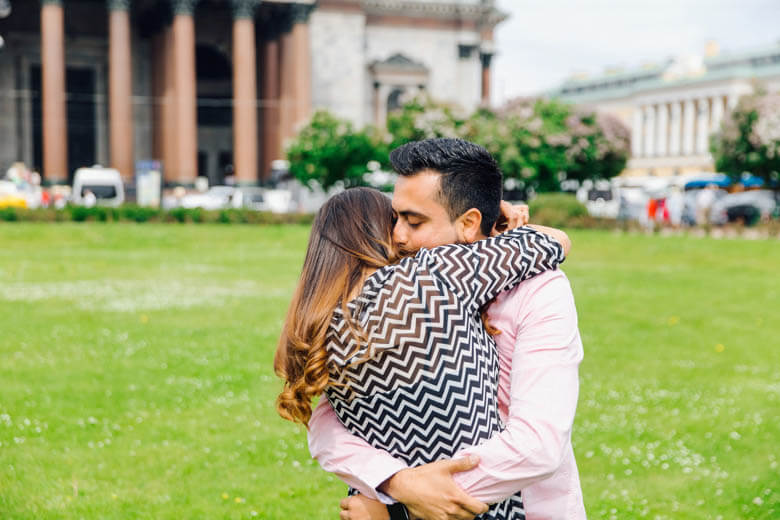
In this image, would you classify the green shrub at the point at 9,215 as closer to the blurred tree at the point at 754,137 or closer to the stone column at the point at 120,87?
the stone column at the point at 120,87

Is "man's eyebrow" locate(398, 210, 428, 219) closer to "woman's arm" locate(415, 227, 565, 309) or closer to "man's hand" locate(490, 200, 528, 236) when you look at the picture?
"woman's arm" locate(415, 227, 565, 309)

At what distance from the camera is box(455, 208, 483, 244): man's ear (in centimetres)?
271

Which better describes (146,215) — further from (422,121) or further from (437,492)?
(437,492)

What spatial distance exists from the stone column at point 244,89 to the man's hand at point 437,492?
144ft

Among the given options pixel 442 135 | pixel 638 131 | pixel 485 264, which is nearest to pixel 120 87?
pixel 442 135

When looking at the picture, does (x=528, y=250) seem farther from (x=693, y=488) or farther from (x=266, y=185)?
(x=266, y=185)

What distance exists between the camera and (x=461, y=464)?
2480 mm

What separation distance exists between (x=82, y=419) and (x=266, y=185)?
144ft

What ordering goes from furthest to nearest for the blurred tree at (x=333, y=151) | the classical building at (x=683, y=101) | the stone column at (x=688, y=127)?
the stone column at (x=688, y=127), the classical building at (x=683, y=101), the blurred tree at (x=333, y=151)

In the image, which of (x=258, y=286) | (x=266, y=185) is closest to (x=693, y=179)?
(x=266, y=185)

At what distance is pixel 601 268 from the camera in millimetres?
20750

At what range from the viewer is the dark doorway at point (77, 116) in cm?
5291

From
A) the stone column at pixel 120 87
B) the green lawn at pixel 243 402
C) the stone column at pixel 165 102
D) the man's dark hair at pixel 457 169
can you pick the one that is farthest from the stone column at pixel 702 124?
the man's dark hair at pixel 457 169

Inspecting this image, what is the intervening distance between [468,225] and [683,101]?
122 meters
